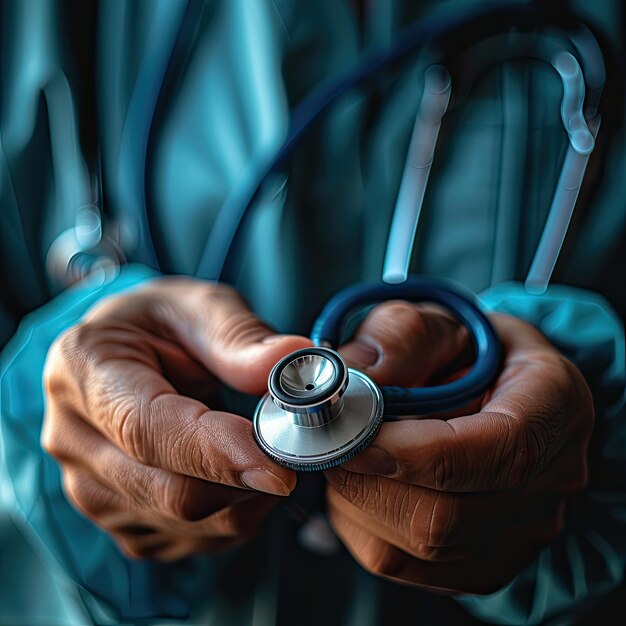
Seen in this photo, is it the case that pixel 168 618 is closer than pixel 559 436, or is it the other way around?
pixel 559 436

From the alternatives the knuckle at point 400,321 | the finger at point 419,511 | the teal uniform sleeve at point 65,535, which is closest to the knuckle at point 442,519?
the finger at point 419,511

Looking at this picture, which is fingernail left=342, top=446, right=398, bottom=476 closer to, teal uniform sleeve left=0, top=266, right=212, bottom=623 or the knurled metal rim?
the knurled metal rim

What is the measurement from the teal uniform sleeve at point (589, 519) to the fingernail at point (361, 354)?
171 millimetres

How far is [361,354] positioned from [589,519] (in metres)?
0.23

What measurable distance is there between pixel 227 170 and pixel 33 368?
0.82 feet

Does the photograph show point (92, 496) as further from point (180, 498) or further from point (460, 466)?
point (460, 466)

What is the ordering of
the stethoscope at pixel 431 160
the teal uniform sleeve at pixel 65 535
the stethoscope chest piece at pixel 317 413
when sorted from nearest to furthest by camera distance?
the stethoscope chest piece at pixel 317 413, the stethoscope at pixel 431 160, the teal uniform sleeve at pixel 65 535

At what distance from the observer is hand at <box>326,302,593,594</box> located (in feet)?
1.21

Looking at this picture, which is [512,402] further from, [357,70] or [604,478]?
[357,70]

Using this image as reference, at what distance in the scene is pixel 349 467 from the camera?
348mm

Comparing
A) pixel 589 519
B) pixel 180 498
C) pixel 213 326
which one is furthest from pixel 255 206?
pixel 589 519

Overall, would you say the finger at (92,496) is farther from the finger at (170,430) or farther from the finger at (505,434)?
the finger at (505,434)

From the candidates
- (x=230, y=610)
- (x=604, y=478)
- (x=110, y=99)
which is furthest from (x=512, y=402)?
(x=110, y=99)

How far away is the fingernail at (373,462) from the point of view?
0.34 metres
